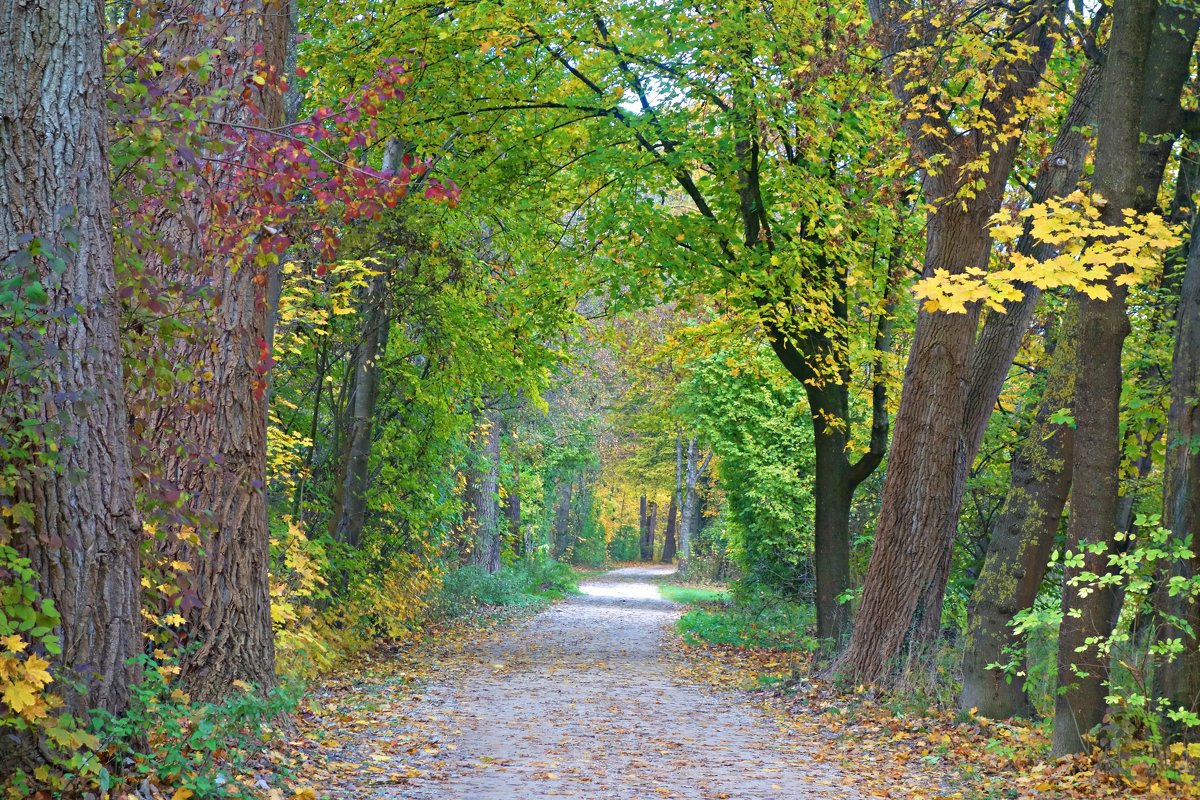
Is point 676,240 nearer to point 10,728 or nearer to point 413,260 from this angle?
point 413,260

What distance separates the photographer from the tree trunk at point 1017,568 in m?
9.60

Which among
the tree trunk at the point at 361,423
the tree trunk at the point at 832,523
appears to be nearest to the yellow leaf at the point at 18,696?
the tree trunk at the point at 361,423

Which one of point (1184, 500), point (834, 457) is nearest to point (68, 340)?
point (1184, 500)

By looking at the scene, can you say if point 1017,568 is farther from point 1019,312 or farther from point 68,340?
point 68,340

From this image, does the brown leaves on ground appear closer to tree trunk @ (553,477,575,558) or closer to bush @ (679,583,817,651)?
bush @ (679,583,817,651)

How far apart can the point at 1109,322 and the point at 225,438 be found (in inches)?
249

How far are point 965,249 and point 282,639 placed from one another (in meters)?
8.09

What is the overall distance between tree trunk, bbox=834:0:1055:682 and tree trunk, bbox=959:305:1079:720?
1511 mm

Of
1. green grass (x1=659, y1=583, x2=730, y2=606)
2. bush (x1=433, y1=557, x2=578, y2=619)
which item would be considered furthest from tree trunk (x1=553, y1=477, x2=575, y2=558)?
bush (x1=433, y1=557, x2=578, y2=619)

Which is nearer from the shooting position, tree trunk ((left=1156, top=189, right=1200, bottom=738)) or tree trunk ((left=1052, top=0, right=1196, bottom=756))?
tree trunk ((left=1156, top=189, right=1200, bottom=738))

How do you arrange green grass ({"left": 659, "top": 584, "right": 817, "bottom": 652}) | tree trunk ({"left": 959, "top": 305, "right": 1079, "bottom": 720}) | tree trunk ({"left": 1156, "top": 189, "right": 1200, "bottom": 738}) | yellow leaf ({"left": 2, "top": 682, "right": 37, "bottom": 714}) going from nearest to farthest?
yellow leaf ({"left": 2, "top": 682, "right": 37, "bottom": 714})
tree trunk ({"left": 1156, "top": 189, "right": 1200, "bottom": 738})
tree trunk ({"left": 959, "top": 305, "right": 1079, "bottom": 720})
green grass ({"left": 659, "top": 584, "right": 817, "bottom": 652})

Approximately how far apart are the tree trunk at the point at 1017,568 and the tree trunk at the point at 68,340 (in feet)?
24.8

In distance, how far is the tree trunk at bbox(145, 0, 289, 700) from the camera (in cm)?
721

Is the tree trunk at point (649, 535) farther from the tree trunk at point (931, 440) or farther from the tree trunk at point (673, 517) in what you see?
the tree trunk at point (931, 440)
